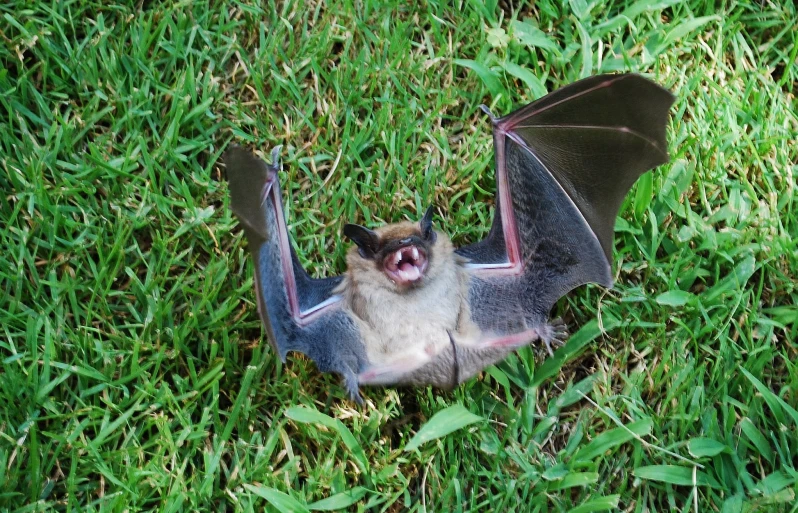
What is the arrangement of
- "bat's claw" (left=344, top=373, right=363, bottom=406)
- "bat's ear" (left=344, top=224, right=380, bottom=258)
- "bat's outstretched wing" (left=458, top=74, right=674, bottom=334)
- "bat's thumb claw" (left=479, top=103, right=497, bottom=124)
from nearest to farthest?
"bat's claw" (left=344, top=373, right=363, bottom=406), "bat's ear" (left=344, top=224, right=380, bottom=258), "bat's outstretched wing" (left=458, top=74, right=674, bottom=334), "bat's thumb claw" (left=479, top=103, right=497, bottom=124)

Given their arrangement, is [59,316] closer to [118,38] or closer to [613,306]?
[118,38]

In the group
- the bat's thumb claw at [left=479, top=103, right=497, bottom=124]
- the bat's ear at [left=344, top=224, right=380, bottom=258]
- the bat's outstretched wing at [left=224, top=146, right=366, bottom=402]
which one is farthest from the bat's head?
the bat's thumb claw at [left=479, top=103, right=497, bottom=124]

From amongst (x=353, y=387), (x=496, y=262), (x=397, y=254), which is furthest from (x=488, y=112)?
(x=353, y=387)

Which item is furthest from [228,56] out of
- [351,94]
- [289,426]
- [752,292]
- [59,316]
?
[752,292]

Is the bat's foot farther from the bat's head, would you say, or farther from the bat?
the bat's head

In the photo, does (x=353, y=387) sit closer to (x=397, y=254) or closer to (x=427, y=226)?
(x=397, y=254)

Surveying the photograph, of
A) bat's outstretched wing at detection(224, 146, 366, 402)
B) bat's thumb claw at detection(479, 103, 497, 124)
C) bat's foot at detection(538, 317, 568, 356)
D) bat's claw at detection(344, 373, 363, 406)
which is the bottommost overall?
bat's claw at detection(344, 373, 363, 406)

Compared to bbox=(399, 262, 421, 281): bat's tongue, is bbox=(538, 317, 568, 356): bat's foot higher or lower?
lower

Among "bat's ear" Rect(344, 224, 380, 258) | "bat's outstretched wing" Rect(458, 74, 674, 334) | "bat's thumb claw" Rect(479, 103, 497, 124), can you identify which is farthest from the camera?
"bat's thumb claw" Rect(479, 103, 497, 124)

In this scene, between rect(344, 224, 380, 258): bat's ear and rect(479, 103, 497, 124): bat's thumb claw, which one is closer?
rect(344, 224, 380, 258): bat's ear
